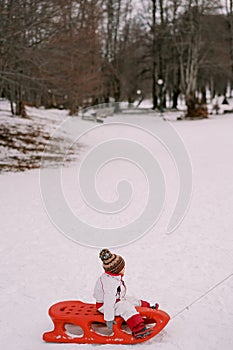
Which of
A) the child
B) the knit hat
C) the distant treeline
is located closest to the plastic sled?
the child

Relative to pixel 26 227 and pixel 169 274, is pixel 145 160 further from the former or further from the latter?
pixel 169 274

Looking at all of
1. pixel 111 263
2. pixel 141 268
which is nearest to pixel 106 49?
pixel 141 268

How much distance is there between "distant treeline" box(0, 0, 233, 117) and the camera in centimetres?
1497

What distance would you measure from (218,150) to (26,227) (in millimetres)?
11425

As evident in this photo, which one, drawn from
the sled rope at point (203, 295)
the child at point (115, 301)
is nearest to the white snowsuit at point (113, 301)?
the child at point (115, 301)

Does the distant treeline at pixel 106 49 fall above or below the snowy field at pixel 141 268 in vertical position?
above

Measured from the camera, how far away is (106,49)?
3934 cm

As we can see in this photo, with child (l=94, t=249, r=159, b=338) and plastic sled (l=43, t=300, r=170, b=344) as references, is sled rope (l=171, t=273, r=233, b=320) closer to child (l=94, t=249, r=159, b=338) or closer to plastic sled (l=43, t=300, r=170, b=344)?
plastic sled (l=43, t=300, r=170, b=344)

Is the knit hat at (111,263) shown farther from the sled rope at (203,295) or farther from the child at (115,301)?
the sled rope at (203,295)

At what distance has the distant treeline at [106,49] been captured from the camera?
49.1ft

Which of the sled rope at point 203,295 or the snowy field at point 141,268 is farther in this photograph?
the sled rope at point 203,295

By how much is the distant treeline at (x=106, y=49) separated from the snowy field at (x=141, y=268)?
5502 millimetres

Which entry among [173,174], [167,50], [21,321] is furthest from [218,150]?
[167,50]

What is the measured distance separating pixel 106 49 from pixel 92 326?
36622 millimetres
